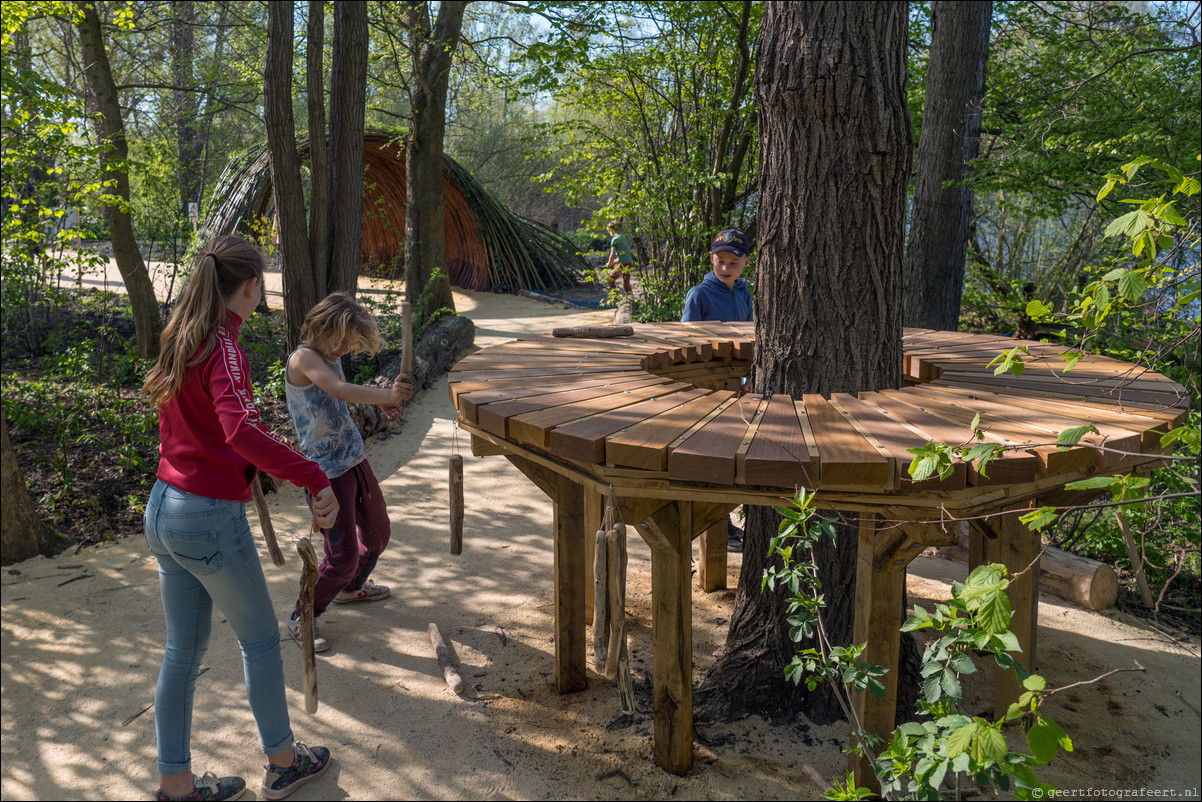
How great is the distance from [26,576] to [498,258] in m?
10.8

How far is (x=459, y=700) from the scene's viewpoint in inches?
131

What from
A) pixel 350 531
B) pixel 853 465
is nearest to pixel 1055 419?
pixel 853 465

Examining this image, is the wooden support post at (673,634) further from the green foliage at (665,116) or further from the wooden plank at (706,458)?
the green foliage at (665,116)

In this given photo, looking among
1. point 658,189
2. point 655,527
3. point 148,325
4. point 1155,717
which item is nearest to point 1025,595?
point 1155,717

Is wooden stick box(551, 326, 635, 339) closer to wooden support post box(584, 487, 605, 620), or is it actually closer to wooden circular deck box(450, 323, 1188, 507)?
wooden circular deck box(450, 323, 1188, 507)

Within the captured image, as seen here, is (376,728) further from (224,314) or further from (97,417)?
(97,417)

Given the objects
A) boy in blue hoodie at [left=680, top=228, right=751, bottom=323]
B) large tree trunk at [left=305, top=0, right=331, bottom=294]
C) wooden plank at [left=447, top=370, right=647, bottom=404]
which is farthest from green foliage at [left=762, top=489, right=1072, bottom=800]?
large tree trunk at [left=305, top=0, right=331, bottom=294]

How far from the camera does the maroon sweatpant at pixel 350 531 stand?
3.54 metres

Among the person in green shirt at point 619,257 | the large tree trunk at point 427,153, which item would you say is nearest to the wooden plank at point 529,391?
the large tree trunk at point 427,153

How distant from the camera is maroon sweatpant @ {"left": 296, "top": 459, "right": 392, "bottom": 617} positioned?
354 cm

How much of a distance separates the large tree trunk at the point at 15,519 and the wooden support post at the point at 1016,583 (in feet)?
16.6

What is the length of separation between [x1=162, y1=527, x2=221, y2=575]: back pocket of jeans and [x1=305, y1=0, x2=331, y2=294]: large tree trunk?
17.7 ft

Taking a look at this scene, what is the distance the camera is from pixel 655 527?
2520 millimetres

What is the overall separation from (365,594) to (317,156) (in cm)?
474
